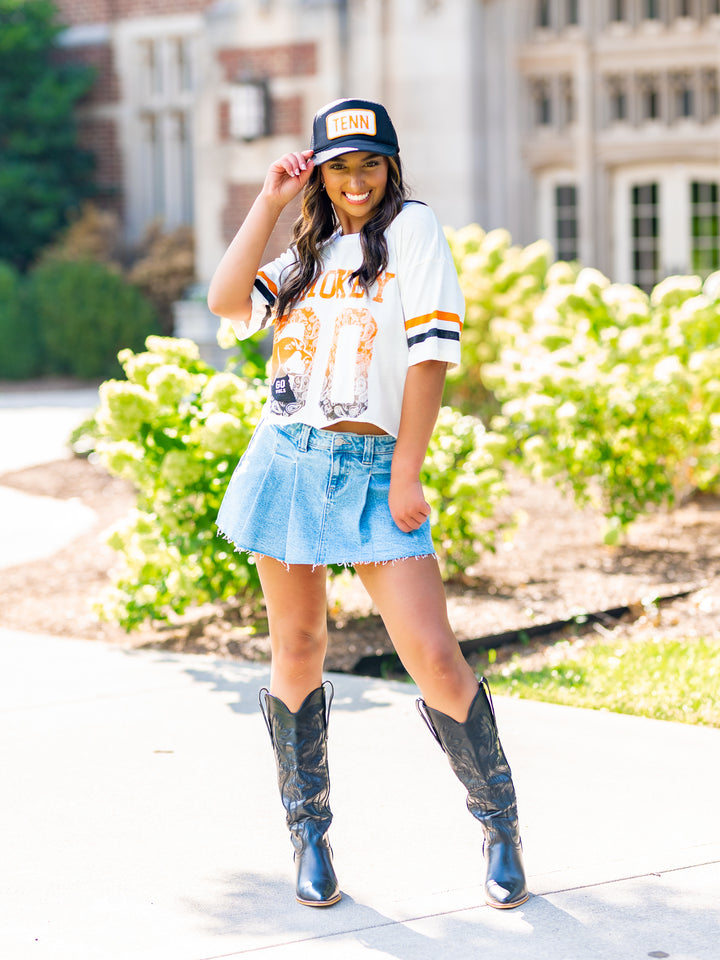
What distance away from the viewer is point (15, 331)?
60.1 ft

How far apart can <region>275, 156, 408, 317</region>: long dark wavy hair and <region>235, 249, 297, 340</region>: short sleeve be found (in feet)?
0.07

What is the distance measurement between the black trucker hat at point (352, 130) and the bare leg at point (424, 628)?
883 mm

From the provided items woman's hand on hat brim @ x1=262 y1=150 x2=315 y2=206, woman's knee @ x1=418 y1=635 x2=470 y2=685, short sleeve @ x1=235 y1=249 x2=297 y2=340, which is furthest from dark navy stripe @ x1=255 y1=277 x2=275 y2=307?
woman's knee @ x1=418 y1=635 x2=470 y2=685

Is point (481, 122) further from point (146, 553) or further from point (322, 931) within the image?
point (322, 931)

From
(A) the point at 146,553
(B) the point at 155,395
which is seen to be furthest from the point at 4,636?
(B) the point at 155,395

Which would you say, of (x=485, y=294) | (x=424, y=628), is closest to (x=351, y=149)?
(x=424, y=628)

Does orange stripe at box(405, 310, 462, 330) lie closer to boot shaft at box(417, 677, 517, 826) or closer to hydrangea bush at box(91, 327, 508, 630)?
boot shaft at box(417, 677, 517, 826)

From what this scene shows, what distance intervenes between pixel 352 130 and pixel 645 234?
476 inches

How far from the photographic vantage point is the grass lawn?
14.6 feet

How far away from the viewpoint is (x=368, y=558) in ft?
9.48

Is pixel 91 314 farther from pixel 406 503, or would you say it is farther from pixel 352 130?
pixel 406 503

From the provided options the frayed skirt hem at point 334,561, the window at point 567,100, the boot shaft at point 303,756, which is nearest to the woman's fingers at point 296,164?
the frayed skirt hem at point 334,561

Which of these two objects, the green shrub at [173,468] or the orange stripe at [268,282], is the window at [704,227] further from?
the orange stripe at [268,282]

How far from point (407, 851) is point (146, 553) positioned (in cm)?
233
